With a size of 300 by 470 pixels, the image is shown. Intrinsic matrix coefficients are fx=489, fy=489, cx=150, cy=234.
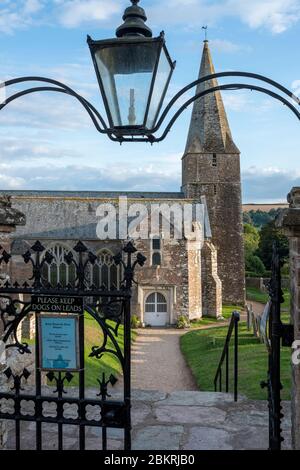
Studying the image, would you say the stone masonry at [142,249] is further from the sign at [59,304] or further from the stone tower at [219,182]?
the sign at [59,304]

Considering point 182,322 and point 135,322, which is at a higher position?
point 135,322

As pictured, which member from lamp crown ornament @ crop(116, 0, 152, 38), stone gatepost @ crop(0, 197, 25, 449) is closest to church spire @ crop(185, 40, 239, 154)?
stone gatepost @ crop(0, 197, 25, 449)

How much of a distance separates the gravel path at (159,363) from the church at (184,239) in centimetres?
276

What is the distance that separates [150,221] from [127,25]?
78.4 feet

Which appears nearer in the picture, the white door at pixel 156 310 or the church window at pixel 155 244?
the white door at pixel 156 310

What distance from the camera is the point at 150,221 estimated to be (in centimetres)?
2759

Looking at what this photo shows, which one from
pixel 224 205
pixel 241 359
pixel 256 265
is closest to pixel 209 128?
pixel 224 205

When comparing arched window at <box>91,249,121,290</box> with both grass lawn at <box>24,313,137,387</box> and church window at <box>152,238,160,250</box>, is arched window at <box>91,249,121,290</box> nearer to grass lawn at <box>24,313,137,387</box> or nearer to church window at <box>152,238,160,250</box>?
church window at <box>152,238,160,250</box>

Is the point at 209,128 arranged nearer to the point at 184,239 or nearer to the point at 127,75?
the point at 184,239

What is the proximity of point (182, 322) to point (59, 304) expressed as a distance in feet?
75.9

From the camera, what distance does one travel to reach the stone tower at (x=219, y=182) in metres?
37.5

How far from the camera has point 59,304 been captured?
4.32 metres

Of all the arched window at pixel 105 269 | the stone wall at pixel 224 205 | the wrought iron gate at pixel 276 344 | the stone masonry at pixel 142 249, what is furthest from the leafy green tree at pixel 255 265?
the wrought iron gate at pixel 276 344
